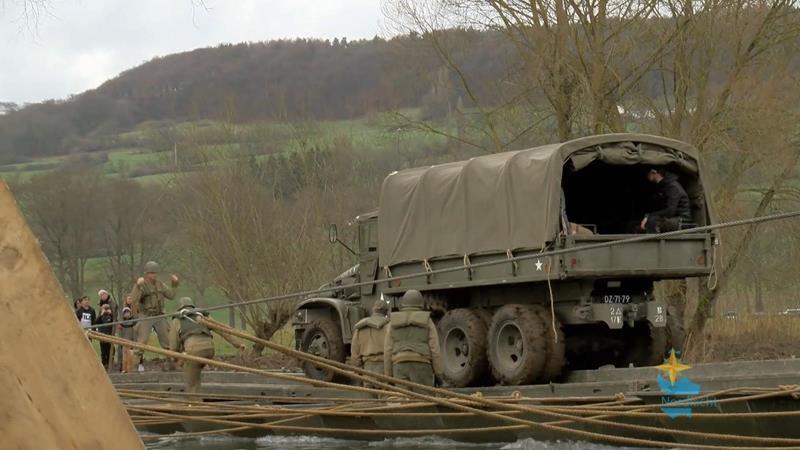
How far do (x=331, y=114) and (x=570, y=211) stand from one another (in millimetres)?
33137

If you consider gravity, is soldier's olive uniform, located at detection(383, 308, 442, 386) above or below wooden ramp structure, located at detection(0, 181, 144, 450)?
below

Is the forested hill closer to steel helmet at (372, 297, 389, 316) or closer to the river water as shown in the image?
steel helmet at (372, 297, 389, 316)

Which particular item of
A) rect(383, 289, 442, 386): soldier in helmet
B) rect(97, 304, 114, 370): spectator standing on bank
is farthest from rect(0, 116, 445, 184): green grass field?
rect(383, 289, 442, 386): soldier in helmet

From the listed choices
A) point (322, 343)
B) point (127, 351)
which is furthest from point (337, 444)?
point (127, 351)

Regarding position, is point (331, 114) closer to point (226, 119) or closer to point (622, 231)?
point (226, 119)

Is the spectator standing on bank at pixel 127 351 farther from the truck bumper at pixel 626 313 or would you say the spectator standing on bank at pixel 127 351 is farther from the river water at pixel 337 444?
the truck bumper at pixel 626 313

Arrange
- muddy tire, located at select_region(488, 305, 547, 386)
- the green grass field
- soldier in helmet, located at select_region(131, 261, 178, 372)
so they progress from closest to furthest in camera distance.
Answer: muddy tire, located at select_region(488, 305, 547, 386) < soldier in helmet, located at select_region(131, 261, 178, 372) < the green grass field

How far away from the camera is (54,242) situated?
61.1 m

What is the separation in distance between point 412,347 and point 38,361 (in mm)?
13059

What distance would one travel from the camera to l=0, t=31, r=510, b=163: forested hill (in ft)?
164

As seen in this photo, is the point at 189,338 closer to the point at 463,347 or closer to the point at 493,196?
the point at 463,347

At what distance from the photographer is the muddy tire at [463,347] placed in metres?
17.0

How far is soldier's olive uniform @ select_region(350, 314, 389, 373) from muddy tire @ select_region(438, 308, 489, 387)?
112 centimetres

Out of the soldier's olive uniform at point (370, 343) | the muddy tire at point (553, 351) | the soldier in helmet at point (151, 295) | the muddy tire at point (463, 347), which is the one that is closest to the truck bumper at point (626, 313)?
the muddy tire at point (553, 351)
